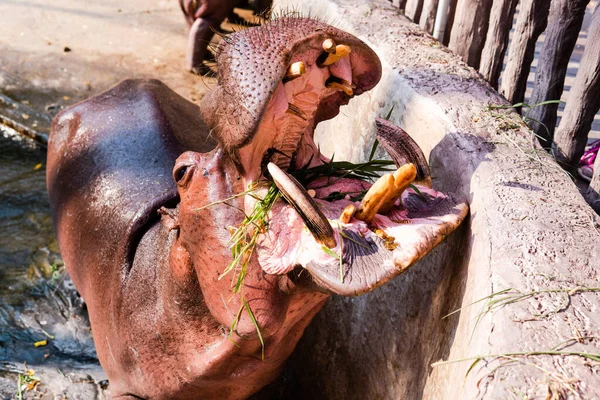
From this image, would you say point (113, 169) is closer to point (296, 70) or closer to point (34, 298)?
point (34, 298)

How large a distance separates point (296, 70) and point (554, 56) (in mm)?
1452

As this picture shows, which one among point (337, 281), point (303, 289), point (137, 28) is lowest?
point (137, 28)

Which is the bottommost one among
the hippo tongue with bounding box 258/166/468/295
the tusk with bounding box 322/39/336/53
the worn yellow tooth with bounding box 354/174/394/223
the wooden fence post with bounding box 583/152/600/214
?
the wooden fence post with bounding box 583/152/600/214

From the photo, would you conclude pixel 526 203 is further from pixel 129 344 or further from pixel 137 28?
pixel 137 28

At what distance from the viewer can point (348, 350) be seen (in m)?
2.85

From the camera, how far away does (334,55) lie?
1661 mm

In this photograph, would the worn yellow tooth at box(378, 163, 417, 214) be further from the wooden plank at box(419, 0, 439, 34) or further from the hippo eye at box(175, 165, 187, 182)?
the wooden plank at box(419, 0, 439, 34)

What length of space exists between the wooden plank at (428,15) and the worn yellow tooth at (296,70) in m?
1.81

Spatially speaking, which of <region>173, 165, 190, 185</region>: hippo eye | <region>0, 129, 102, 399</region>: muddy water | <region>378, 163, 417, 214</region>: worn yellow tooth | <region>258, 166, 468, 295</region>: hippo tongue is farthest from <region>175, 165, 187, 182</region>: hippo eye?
<region>0, 129, 102, 399</region>: muddy water

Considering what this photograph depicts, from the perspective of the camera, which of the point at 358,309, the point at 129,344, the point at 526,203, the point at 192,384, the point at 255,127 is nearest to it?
the point at 255,127

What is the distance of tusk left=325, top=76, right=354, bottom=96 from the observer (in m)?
1.78

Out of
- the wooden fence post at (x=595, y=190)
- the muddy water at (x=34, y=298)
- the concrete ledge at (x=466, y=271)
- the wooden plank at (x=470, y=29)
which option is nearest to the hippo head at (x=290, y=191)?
the concrete ledge at (x=466, y=271)

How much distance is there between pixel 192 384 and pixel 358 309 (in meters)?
0.76

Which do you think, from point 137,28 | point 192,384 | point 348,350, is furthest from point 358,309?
point 137,28
